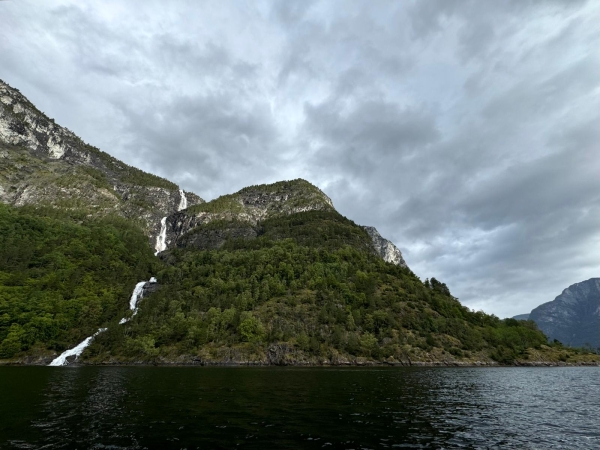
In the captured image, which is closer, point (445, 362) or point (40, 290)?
point (445, 362)

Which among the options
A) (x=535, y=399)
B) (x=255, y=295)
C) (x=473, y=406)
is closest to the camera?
(x=473, y=406)

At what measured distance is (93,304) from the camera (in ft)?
593

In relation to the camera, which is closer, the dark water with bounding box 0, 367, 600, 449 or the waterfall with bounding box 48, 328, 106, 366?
the dark water with bounding box 0, 367, 600, 449

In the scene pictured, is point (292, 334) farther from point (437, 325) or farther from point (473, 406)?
point (473, 406)

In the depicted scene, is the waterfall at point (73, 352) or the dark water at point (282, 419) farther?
the waterfall at point (73, 352)

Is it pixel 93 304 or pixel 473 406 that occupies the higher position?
pixel 93 304

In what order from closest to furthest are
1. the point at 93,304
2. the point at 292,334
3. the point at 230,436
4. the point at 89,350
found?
the point at 230,436
the point at 89,350
the point at 292,334
the point at 93,304

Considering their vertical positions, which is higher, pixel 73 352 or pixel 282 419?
pixel 73 352

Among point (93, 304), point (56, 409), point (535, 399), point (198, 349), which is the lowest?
point (535, 399)

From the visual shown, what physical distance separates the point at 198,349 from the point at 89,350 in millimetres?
50465

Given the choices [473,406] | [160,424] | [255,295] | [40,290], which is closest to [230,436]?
[160,424]

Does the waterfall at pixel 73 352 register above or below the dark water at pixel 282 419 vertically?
above

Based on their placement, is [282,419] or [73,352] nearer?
[282,419]

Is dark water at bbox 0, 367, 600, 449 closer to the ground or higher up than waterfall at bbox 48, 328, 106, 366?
closer to the ground
